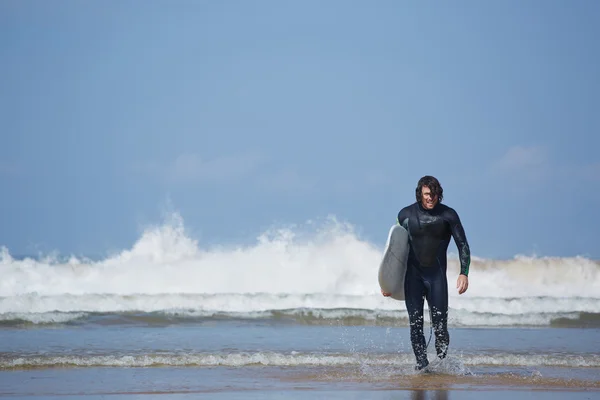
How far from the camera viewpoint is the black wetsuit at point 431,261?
824cm

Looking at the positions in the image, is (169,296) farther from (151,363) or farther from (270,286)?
(151,363)

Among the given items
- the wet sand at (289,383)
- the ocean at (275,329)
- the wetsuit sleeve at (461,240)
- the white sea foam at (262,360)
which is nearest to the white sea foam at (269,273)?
the ocean at (275,329)

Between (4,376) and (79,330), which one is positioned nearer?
→ (4,376)

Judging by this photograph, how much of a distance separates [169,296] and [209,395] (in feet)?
35.4

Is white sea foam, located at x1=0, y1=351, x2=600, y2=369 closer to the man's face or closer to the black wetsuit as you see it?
the black wetsuit

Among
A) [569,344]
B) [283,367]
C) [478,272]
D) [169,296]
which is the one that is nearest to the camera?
[283,367]

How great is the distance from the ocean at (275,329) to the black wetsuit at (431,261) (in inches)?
19.5

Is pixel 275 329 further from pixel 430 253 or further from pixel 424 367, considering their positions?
pixel 430 253

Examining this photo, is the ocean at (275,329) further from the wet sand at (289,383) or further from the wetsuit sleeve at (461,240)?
the wetsuit sleeve at (461,240)

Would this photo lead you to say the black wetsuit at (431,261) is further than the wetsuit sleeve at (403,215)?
No

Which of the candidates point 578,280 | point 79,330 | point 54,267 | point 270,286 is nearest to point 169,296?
point 79,330

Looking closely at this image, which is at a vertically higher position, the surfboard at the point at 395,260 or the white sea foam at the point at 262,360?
the surfboard at the point at 395,260

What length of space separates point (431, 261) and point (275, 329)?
6.13m

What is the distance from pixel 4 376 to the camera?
8852 millimetres
